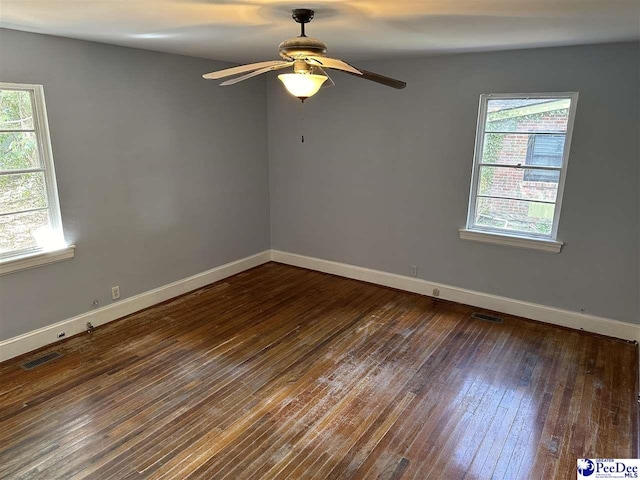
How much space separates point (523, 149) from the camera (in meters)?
4.13

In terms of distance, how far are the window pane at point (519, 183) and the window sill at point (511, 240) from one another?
408 millimetres

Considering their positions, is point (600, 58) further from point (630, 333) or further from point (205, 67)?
point (205, 67)

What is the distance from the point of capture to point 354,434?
2.76 metres

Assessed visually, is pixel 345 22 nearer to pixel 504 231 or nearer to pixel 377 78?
pixel 377 78

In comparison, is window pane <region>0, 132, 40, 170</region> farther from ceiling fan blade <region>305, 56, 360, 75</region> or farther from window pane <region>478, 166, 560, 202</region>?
window pane <region>478, 166, 560, 202</region>

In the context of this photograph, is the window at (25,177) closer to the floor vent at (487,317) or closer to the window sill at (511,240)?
the window sill at (511,240)

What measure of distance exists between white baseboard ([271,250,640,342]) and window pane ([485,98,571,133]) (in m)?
1.77

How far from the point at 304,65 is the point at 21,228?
2.84 m

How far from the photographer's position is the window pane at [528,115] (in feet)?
12.8

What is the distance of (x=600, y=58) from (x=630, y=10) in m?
1.31

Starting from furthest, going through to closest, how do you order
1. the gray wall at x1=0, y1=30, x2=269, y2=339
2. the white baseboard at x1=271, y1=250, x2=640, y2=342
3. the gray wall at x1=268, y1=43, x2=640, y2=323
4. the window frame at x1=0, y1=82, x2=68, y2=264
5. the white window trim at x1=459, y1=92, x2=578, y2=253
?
the white baseboard at x1=271, y1=250, x2=640, y2=342, the white window trim at x1=459, y1=92, x2=578, y2=253, the gray wall at x1=268, y1=43, x2=640, y2=323, the gray wall at x1=0, y1=30, x2=269, y2=339, the window frame at x1=0, y1=82, x2=68, y2=264

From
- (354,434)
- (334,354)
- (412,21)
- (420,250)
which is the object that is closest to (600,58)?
(412,21)

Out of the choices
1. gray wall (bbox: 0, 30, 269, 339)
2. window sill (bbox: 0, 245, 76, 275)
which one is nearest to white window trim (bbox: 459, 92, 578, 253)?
gray wall (bbox: 0, 30, 269, 339)

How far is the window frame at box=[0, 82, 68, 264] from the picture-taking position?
345 centimetres
